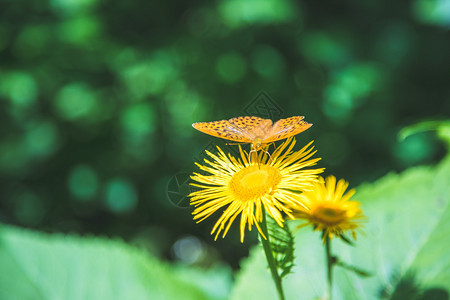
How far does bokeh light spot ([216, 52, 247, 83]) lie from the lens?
2504mm

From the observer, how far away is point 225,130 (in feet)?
2.40

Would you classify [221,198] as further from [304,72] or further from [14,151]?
[14,151]

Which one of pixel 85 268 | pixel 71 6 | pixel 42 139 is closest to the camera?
pixel 85 268

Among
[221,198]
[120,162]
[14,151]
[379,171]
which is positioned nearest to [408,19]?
[379,171]

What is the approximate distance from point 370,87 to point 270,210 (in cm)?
214

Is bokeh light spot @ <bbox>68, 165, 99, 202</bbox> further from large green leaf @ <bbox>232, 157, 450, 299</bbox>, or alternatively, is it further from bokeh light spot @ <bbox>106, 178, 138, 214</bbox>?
large green leaf @ <bbox>232, 157, 450, 299</bbox>

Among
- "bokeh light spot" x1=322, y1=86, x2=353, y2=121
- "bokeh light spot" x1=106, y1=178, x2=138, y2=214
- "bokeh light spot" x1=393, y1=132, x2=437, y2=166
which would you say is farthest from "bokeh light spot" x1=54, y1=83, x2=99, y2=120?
"bokeh light spot" x1=393, y1=132, x2=437, y2=166

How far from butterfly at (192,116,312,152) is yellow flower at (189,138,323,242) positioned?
35 mm

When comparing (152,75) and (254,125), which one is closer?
(254,125)

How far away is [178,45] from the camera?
2.63 meters

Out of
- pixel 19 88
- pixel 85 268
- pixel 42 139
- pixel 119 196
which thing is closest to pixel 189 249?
pixel 119 196

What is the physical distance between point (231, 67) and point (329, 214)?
6.09ft

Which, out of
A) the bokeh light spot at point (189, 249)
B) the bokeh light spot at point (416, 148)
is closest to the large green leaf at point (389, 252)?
the bokeh light spot at point (416, 148)

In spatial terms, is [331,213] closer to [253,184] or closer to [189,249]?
[253,184]
